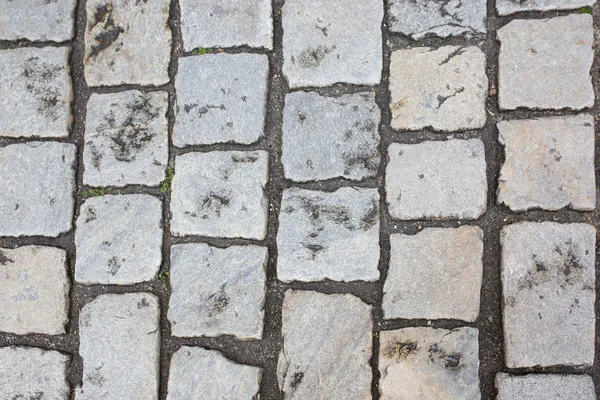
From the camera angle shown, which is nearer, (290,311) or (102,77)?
(290,311)

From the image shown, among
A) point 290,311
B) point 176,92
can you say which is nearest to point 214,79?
point 176,92

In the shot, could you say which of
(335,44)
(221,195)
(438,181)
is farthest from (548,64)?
(221,195)

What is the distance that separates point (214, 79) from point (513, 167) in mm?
1407

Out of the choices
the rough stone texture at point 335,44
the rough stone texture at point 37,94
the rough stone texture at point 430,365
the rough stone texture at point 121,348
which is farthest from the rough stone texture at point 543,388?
the rough stone texture at point 37,94

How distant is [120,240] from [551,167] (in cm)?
197

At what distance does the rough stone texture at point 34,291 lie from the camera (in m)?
2.40

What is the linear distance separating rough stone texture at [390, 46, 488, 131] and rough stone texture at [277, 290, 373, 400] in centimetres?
87

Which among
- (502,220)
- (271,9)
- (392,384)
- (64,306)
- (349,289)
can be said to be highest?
(271,9)

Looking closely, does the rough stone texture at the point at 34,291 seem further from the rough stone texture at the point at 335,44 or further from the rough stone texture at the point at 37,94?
the rough stone texture at the point at 335,44

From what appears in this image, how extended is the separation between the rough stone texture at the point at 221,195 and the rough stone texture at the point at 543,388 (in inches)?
49.1

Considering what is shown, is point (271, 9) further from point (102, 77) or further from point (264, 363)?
point (264, 363)

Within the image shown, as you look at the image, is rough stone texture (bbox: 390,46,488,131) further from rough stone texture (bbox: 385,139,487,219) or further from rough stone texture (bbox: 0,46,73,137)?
rough stone texture (bbox: 0,46,73,137)

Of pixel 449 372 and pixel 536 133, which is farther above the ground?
pixel 536 133

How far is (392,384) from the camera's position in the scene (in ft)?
7.27
